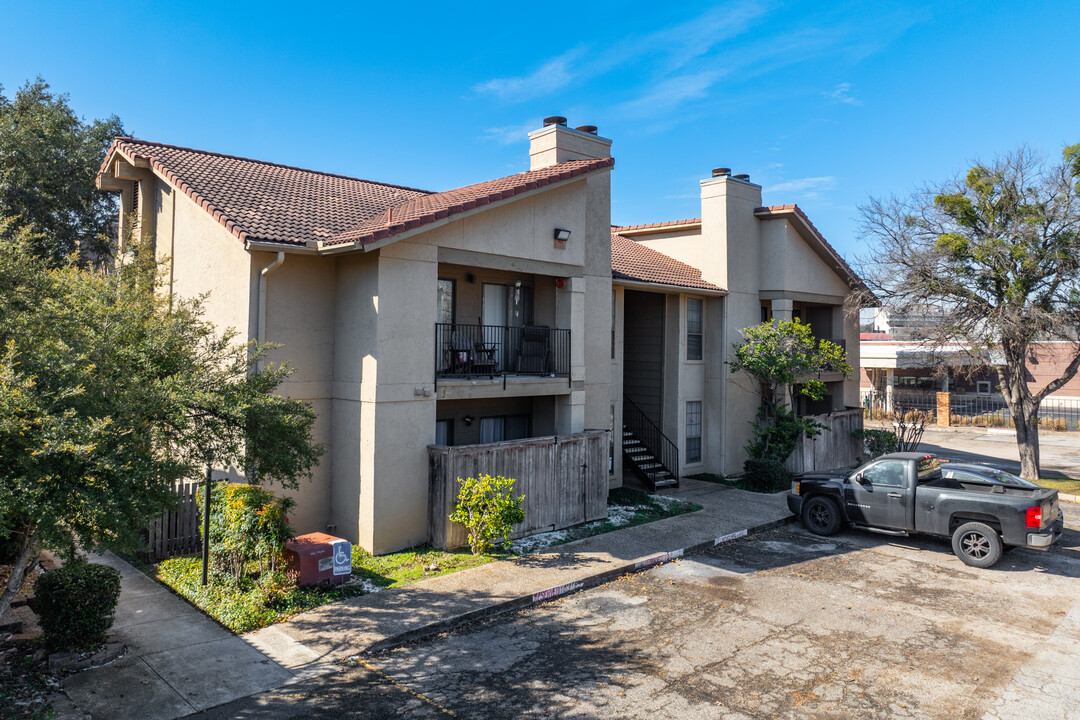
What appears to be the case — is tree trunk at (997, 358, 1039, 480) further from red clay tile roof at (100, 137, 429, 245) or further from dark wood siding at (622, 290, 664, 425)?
red clay tile roof at (100, 137, 429, 245)

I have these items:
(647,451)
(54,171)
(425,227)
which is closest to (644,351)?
(647,451)

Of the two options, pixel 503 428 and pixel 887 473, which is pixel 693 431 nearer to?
pixel 503 428

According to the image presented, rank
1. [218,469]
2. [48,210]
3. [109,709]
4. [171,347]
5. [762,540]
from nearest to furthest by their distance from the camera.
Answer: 1. [109,709]
2. [171,347]
3. [218,469]
4. [762,540]
5. [48,210]

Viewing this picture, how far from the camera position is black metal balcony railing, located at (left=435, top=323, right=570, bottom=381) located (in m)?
13.7

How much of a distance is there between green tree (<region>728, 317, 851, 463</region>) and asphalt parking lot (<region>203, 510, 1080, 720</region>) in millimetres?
7054

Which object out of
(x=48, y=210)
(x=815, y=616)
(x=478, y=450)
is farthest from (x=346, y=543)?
(x=48, y=210)

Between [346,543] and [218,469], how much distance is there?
A: 3442 mm

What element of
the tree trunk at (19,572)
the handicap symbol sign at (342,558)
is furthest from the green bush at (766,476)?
the tree trunk at (19,572)

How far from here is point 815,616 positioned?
31.1 feet

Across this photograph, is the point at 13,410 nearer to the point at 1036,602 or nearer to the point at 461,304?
the point at 461,304

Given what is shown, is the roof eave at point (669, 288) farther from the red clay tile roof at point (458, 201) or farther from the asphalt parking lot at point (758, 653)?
the asphalt parking lot at point (758, 653)

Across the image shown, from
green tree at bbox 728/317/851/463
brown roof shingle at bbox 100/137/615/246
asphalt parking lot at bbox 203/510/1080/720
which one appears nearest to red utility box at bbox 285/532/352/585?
asphalt parking lot at bbox 203/510/1080/720

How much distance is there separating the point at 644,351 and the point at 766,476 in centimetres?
480

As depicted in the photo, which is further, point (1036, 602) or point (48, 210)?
point (48, 210)
